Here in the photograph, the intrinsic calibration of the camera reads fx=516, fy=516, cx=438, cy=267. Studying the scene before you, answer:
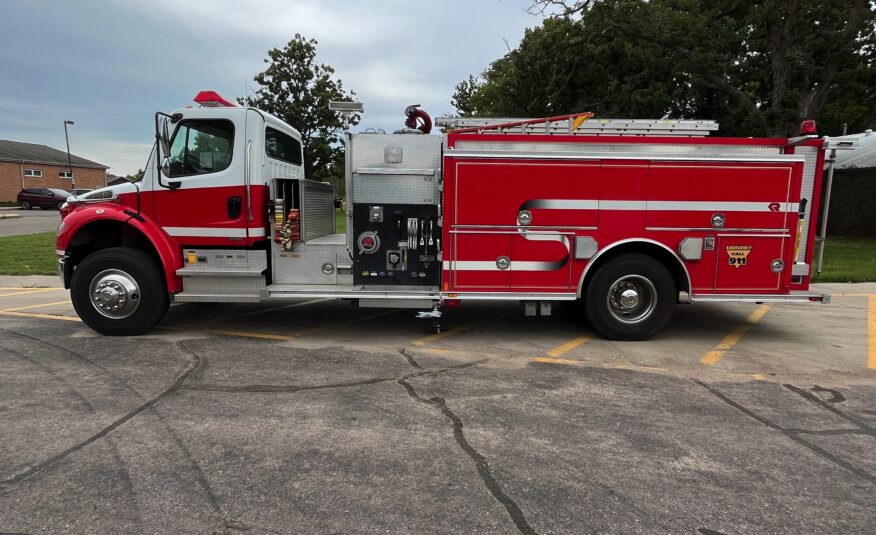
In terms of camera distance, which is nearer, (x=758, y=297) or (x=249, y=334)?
(x=758, y=297)

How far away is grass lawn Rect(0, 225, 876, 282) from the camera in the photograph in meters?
11.4

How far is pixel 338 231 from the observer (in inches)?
289

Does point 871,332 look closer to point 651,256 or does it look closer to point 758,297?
point 758,297

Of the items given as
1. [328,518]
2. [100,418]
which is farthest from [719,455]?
[100,418]

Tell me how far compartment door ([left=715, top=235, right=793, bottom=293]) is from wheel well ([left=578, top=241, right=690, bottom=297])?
0.39m

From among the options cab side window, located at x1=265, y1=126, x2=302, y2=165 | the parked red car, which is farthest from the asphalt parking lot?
the parked red car

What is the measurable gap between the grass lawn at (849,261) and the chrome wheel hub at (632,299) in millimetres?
6499

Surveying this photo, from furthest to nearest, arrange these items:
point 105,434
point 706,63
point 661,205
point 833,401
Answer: point 706,63 → point 661,205 → point 833,401 → point 105,434

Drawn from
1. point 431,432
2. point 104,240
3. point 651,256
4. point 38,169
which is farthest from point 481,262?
point 38,169

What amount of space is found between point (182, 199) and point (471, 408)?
4.21 meters

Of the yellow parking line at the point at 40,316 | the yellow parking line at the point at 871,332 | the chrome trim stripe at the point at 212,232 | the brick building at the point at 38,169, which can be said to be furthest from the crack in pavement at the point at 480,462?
the brick building at the point at 38,169

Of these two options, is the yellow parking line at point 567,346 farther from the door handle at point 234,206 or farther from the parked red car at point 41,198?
the parked red car at point 41,198

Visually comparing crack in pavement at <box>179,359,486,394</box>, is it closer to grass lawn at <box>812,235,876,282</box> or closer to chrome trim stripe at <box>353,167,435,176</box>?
chrome trim stripe at <box>353,167,435,176</box>

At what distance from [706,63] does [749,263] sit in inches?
511
